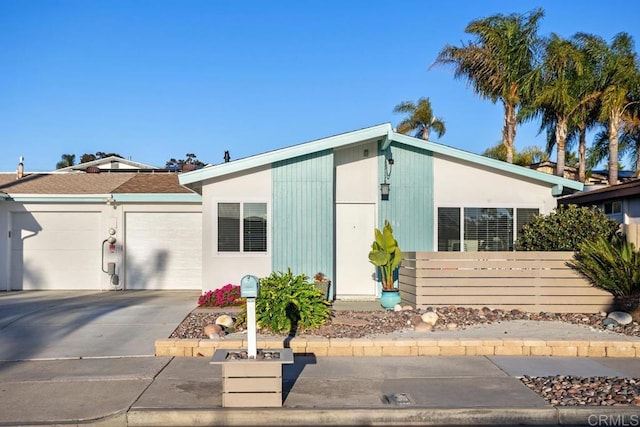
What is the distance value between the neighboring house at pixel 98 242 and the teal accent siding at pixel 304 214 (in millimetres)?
3353

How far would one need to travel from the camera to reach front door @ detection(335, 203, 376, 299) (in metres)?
13.5

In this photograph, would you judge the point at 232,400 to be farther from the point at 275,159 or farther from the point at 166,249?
the point at 166,249

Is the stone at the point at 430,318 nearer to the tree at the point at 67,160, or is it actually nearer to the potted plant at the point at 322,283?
the potted plant at the point at 322,283

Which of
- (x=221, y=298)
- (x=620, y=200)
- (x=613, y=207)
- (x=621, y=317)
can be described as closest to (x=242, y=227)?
(x=221, y=298)

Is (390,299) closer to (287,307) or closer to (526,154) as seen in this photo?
(287,307)

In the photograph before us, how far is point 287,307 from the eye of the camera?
9.27 metres

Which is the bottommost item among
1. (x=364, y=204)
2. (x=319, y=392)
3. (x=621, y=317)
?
(x=319, y=392)

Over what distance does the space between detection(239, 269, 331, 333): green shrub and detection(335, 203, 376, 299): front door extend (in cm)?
389

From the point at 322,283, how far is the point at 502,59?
1438 cm

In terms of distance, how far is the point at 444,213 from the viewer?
13531 millimetres

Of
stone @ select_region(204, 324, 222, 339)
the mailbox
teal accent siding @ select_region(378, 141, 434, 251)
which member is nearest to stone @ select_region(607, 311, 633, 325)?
teal accent siding @ select_region(378, 141, 434, 251)

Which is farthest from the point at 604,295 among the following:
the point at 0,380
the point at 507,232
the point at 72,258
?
the point at 72,258

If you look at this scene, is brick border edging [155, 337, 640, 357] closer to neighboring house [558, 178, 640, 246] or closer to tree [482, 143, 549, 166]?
neighboring house [558, 178, 640, 246]

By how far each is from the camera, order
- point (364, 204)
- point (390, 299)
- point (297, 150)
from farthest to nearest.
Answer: point (364, 204) < point (297, 150) < point (390, 299)
